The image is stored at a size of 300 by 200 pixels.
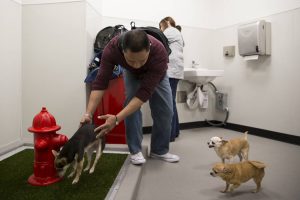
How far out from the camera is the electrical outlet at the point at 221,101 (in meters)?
3.16

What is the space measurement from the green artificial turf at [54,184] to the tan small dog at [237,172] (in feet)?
1.86

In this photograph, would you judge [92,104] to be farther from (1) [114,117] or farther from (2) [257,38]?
(2) [257,38]

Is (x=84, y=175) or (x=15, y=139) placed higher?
(x=15, y=139)

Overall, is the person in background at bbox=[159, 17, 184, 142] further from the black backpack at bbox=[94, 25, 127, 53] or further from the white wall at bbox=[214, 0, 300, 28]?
the white wall at bbox=[214, 0, 300, 28]

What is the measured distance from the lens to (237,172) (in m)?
1.28

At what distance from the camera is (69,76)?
212cm

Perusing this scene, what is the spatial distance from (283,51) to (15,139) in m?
2.59

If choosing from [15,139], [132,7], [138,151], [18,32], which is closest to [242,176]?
[138,151]

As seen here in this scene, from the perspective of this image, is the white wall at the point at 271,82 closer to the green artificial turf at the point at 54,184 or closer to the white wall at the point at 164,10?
the white wall at the point at 164,10

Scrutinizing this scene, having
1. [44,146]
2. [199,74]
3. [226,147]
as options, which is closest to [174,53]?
[199,74]

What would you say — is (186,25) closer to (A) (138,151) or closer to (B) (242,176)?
(A) (138,151)

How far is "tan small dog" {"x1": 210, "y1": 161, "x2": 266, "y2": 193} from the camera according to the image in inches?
49.5

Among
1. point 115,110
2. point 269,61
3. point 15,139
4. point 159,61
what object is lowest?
point 15,139

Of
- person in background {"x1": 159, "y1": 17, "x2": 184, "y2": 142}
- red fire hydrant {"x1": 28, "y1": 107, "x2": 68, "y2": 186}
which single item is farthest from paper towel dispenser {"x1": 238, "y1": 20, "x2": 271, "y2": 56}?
red fire hydrant {"x1": 28, "y1": 107, "x2": 68, "y2": 186}
